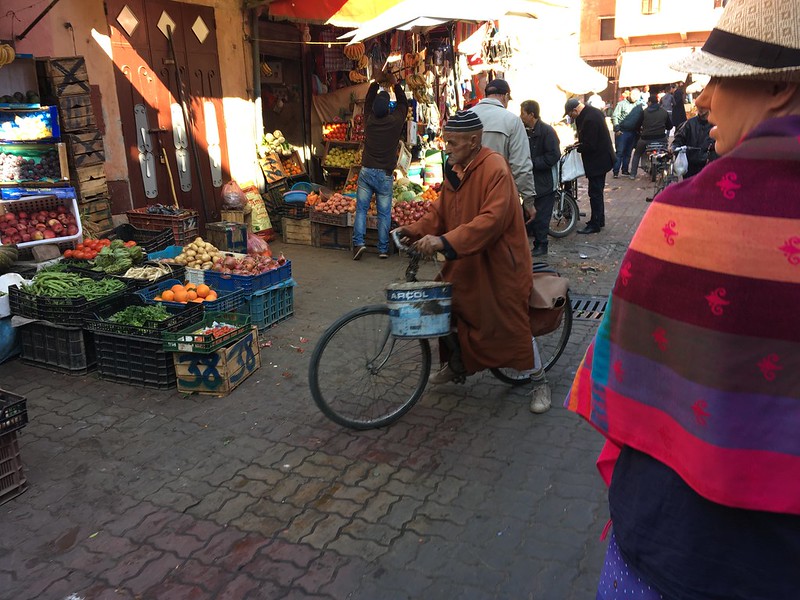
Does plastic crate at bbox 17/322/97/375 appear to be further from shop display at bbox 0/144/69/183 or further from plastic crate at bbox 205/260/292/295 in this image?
shop display at bbox 0/144/69/183

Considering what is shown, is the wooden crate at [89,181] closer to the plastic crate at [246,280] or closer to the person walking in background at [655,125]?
the plastic crate at [246,280]

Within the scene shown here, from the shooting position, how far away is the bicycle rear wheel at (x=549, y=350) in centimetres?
502

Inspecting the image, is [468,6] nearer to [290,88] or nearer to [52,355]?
[290,88]

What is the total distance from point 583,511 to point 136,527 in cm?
240

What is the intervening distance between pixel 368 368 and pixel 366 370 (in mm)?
38

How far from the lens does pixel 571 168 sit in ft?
33.8

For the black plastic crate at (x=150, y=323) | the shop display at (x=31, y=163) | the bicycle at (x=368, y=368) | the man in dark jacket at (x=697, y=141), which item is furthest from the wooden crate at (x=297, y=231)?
the man in dark jacket at (x=697, y=141)

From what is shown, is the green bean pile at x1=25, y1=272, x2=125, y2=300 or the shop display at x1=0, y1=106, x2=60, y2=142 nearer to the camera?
the green bean pile at x1=25, y1=272, x2=125, y2=300

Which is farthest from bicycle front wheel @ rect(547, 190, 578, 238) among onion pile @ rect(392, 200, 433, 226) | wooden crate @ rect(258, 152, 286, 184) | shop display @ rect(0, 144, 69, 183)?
shop display @ rect(0, 144, 69, 183)

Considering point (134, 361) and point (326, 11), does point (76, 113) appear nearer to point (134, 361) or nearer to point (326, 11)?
point (134, 361)

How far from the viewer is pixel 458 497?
3.74m

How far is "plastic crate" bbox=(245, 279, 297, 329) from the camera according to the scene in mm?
6340

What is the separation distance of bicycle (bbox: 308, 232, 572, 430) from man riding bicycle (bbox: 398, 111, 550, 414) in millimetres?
182

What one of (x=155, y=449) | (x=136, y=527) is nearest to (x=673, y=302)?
(x=136, y=527)
